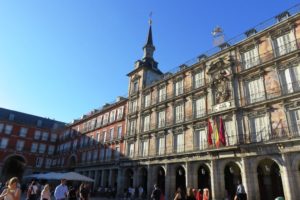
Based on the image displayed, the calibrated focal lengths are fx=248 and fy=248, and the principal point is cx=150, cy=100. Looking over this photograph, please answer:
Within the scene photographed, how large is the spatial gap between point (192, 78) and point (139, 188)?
41.6 ft

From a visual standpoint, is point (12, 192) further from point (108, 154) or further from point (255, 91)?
point (108, 154)

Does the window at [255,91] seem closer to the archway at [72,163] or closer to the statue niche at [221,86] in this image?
the statue niche at [221,86]

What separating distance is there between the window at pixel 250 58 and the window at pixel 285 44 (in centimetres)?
166

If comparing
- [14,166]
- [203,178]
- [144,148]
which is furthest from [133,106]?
[14,166]

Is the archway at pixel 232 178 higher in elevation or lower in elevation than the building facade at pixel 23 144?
lower

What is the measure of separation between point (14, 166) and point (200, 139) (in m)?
41.4

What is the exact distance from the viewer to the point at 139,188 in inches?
1011

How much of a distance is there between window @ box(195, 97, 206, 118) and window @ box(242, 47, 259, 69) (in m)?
5.01

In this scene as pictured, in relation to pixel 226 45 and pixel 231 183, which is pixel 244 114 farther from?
pixel 226 45

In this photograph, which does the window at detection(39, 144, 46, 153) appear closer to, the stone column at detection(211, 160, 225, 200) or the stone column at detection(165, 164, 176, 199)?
the stone column at detection(165, 164, 176, 199)

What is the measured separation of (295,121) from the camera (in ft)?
55.7

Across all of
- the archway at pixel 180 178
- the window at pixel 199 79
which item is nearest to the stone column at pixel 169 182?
the archway at pixel 180 178

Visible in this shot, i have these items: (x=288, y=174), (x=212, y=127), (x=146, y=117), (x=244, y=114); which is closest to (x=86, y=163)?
(x=146, y=117)

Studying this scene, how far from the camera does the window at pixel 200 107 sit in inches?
919
